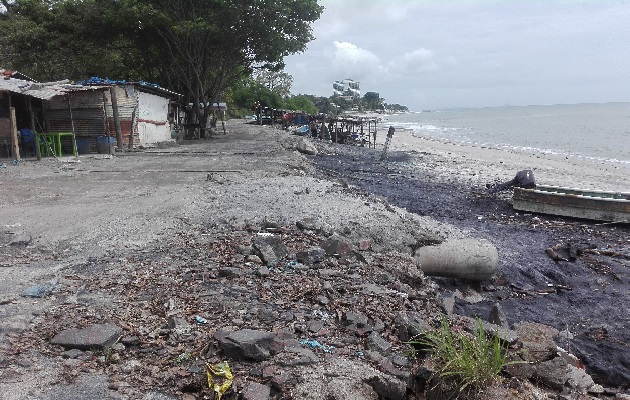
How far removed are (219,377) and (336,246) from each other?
10.8 feet

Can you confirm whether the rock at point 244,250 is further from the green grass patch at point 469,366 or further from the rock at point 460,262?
the green grass patch at point 469,366

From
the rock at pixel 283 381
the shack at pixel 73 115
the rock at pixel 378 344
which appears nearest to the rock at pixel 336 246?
the rock at pixel 378 344

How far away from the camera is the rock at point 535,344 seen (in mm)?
4279

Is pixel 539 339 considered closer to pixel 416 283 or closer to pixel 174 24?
pixel 416 283

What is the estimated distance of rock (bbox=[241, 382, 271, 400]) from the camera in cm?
334

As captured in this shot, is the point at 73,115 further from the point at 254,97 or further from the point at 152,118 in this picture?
the point at 254,97

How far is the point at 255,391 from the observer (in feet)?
11.1

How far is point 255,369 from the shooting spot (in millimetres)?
3656

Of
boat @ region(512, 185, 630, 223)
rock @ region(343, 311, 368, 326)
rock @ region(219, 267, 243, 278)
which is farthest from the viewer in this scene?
boat @ region(512, 185, 630, 223)

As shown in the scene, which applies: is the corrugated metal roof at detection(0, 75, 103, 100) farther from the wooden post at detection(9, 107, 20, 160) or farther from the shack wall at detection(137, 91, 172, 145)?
the shack wall at detection(137, 91, 172, 145)

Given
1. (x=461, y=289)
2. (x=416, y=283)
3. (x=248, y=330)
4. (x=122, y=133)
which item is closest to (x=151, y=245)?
(x=248, y=330)

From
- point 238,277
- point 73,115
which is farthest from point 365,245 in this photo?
point 73,115

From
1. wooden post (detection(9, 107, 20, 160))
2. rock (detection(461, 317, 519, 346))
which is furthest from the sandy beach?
wooden post (detection(9, 107, 20, 160))

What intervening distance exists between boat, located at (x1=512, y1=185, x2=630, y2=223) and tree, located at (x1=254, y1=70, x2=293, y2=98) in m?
51.9
